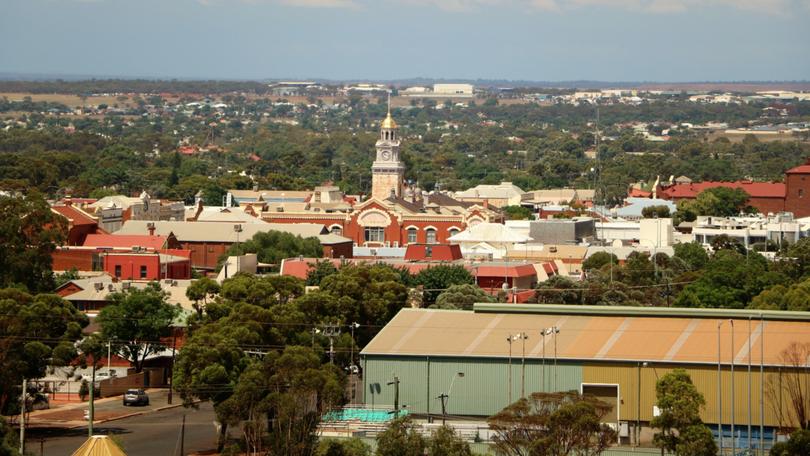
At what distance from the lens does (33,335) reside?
61.9 meters

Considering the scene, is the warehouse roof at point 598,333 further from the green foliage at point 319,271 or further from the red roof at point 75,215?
the red roof at point 75,215

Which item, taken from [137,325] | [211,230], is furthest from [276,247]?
[137,325]

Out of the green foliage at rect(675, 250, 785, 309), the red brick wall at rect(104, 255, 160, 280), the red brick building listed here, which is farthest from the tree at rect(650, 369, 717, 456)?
the red brick building

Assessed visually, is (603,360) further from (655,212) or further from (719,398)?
(655,212)

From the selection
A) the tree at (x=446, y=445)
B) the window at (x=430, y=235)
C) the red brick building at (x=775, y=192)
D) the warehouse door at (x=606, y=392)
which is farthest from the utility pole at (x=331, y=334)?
the red brick building at (x=775, y=192)

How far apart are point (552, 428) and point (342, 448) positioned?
5.63 meters

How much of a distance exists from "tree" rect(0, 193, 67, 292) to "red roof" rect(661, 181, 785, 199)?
286ft

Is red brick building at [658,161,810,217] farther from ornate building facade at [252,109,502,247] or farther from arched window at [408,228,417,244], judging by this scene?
arched window at [408,228,417,244]

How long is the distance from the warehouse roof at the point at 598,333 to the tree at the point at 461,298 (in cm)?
1382

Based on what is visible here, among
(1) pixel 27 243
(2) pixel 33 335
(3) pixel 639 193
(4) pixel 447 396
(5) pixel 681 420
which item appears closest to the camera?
(5) pixel 681 420

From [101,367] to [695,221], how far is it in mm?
76643

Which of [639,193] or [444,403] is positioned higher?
[639,193]

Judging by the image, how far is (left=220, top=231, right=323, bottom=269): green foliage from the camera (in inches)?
4101

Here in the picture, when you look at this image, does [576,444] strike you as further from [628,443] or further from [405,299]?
[405,299]
